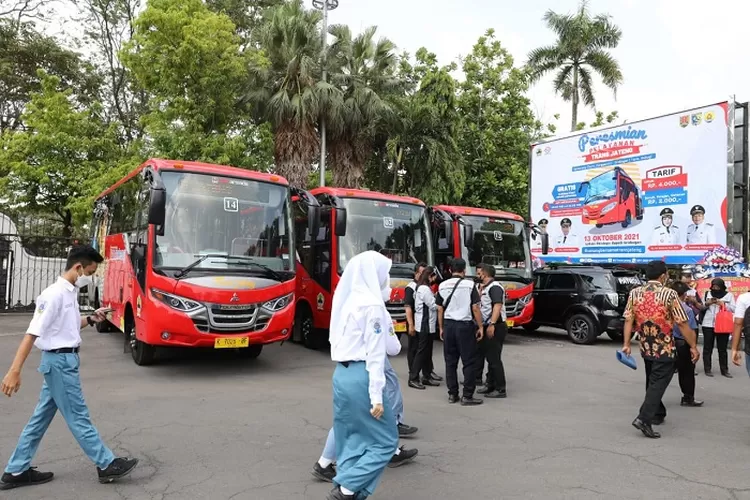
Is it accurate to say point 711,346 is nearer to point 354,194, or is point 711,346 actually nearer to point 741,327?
point 741,327

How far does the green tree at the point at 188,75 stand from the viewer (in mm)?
17891

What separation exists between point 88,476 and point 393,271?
24.1 feet

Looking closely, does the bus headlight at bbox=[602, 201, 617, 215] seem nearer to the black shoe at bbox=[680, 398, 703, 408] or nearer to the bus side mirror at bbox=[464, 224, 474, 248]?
the bus side mirror at bbox=[464, 224, 474, 248]

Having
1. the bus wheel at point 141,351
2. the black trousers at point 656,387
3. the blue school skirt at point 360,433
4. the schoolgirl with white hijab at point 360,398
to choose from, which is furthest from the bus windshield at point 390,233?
the blue school skirt at point 360,433

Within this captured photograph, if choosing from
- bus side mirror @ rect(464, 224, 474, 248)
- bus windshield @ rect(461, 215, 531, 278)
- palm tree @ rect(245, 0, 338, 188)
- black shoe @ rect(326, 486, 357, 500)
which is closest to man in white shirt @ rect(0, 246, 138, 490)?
black shoe @ rect(326, 486, 357, 500)

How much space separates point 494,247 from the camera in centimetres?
1364

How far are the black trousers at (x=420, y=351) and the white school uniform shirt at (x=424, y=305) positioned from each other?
0.35ft

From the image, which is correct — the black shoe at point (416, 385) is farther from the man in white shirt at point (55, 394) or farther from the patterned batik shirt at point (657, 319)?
the man in white shirt at point (55, 394)

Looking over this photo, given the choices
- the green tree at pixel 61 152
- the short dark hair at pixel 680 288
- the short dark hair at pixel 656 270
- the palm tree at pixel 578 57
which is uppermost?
the palm tree at pixel 578 57

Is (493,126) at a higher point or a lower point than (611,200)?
higher

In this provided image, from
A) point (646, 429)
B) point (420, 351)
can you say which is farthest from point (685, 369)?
point (420, 351)

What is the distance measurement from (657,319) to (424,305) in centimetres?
309

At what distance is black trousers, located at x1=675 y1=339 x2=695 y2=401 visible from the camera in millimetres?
7297

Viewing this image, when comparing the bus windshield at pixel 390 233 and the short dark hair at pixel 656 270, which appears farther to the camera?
the bus windshield at pixel 390 233
